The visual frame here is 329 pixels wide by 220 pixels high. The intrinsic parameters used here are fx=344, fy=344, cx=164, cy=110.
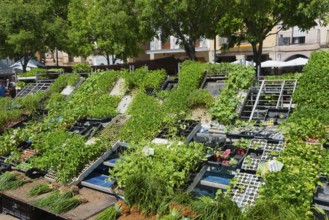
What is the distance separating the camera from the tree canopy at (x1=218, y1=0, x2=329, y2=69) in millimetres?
15578

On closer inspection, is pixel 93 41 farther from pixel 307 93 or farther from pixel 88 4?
pixel 307 93

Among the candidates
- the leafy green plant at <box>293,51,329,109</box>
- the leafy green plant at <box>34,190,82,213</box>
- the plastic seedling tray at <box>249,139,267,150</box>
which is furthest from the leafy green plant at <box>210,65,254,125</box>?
the leafy green plant at <box>34,190,82,213</box>

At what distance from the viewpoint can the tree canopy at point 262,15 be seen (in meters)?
15.6

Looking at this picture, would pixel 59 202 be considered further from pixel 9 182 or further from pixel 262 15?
pixel 262 15

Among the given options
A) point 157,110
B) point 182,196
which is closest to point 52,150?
point 157,110

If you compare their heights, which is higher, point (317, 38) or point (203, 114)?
point (317, 38)

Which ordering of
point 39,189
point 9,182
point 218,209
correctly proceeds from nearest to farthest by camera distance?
1. point 218,209
2. point 39,189
3. point 9,182

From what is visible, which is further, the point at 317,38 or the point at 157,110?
the point at 317,38

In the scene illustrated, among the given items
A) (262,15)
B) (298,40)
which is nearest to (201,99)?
(262,15)

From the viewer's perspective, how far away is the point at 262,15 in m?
16.3

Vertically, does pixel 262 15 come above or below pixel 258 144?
above

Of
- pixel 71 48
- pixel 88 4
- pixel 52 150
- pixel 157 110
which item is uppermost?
pixel 88 4

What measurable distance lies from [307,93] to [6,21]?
1631cm

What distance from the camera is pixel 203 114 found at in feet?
31.6
